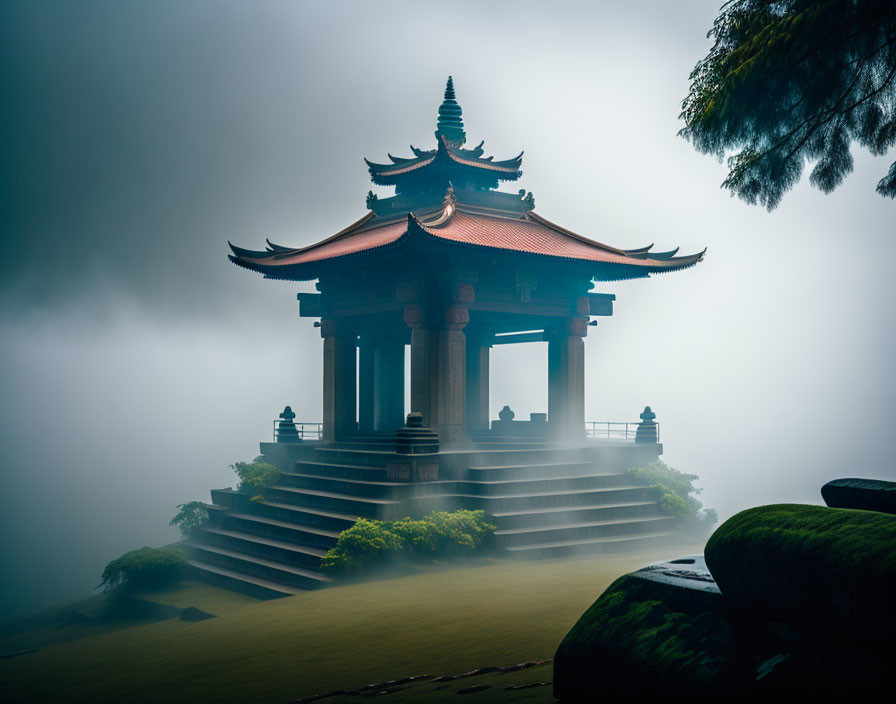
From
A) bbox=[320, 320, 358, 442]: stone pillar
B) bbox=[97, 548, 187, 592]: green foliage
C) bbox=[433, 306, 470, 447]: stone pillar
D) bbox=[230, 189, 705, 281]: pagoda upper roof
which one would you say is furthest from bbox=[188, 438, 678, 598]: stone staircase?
bbox=[230, 189, 705, 281]: pagoda upper roof

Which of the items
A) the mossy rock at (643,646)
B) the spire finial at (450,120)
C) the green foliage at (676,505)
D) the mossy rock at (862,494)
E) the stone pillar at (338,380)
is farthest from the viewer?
the spire finial at (450,120)

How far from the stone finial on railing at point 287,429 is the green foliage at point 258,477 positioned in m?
3.80

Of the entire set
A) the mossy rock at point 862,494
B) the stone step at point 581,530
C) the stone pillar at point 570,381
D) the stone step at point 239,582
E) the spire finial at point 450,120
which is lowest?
the stone step at point 239,582

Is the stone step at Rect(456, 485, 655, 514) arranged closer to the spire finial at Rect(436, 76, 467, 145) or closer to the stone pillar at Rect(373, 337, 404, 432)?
the stone pillar at Rect(373, 337, 404, 432)

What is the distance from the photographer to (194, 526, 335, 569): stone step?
15.2 metres

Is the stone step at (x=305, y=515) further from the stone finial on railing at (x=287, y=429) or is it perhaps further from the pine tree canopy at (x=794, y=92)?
the pine tree canopy at (x=794, y=92)

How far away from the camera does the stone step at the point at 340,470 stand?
56.3ft

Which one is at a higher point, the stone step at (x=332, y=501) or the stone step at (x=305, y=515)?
the stone step at (x=332, y=501)

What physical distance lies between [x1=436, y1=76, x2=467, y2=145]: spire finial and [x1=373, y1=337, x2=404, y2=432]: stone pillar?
5732 mm

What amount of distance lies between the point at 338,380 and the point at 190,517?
476cm

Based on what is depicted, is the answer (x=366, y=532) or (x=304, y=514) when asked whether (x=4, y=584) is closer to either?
(x=304, y=514)

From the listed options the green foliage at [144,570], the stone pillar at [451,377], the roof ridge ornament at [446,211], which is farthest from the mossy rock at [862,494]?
the green foliage at [144,570]

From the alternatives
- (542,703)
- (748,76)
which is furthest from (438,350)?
(542,703)

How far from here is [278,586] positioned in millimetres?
15070
